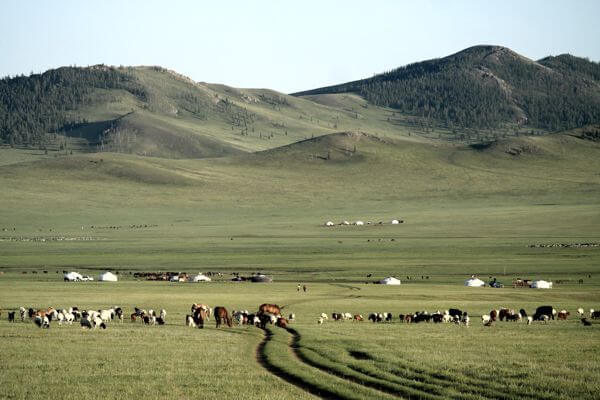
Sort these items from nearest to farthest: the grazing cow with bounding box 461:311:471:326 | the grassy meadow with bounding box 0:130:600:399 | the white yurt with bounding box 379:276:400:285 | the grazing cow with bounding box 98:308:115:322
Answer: the grassy meadow with bounding box 0:130:600:399 < the grazing cow with bounding box 461:311:471:326 < the grazing cow with bounding box 98:308:115:322 < the white yurt with bounding box 379:276:400:285

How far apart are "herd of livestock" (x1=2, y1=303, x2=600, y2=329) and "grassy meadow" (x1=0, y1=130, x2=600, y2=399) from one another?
76 centimetres

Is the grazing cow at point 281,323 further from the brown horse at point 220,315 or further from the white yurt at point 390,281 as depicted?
the white yurt at point 390,281

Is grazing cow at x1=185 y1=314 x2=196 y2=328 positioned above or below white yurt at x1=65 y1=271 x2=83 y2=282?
above

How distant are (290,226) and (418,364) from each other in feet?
392

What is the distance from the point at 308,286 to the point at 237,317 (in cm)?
2562

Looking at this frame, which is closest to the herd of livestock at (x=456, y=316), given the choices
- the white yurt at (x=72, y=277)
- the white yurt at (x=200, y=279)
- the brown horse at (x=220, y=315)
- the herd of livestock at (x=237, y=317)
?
the herd of livestock at (x=237, y=317)

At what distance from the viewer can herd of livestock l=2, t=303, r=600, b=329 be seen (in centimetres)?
3894

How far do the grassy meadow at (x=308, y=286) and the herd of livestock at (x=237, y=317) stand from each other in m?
0.76

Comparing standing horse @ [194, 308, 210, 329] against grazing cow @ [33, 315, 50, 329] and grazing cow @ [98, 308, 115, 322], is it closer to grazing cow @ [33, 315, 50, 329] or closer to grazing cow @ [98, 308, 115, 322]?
grazing cow @ [98, 308, 115, 322]

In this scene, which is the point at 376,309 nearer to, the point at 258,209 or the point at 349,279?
the point at 349,279

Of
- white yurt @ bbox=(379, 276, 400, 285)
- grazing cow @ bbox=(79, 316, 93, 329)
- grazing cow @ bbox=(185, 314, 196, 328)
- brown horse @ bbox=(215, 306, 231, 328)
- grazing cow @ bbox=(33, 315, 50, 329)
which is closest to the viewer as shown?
grazing cow @ bbox=(79, 316, 93, 329)

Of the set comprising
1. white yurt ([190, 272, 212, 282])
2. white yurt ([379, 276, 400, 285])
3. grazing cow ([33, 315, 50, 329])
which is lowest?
white yurt ([190, 272, 212, 282])

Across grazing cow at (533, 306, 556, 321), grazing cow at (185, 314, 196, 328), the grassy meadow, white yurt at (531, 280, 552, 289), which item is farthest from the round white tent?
grazing cow at (533, 306, 556, 321)

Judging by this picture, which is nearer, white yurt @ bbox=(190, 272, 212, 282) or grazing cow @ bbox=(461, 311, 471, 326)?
grazing cow @ bbox=(461, 311, 471, 326)
